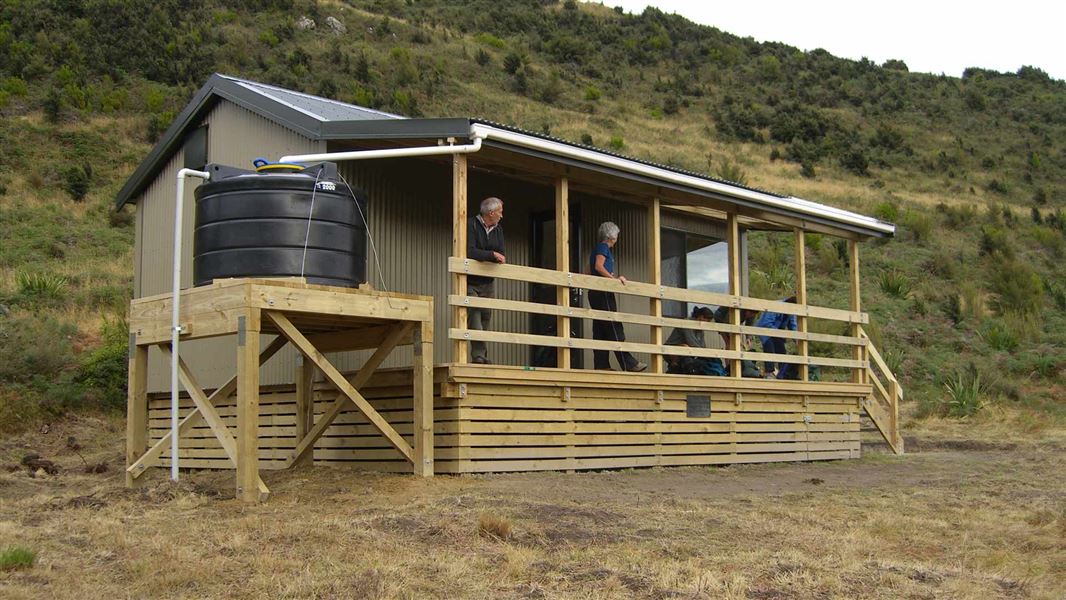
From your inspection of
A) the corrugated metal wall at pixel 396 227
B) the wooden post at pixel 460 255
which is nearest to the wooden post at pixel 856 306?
the corrugated metal wall at pixel 396 227

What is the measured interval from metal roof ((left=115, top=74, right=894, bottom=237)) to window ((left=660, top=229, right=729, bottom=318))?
5.41ft

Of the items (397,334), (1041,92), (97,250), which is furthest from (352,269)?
(1041,92)

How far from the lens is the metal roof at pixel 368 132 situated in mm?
9961

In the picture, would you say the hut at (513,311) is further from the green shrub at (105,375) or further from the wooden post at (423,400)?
the green shrub at (105,375)

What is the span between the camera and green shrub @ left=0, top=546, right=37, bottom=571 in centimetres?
587

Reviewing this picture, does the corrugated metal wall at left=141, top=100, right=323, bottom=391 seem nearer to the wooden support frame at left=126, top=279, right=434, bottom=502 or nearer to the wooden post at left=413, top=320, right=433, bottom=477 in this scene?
the wooden support frame at left=126, top=279, right=434, bottom=502

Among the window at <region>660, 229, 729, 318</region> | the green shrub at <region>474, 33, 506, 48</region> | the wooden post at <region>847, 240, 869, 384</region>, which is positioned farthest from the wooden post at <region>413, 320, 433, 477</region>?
the green shrub at <region>474, 33, 506, 48</region>

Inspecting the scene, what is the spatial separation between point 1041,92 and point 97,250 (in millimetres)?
45101

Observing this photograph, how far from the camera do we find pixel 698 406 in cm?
1228

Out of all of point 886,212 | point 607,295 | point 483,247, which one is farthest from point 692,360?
point 886,212

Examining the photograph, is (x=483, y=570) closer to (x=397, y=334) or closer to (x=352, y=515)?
(x=352, y=515)

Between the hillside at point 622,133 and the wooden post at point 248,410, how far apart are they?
7.80 meters

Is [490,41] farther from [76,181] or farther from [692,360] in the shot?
[692,360]

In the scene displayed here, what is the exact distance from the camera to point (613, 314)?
442 inches
